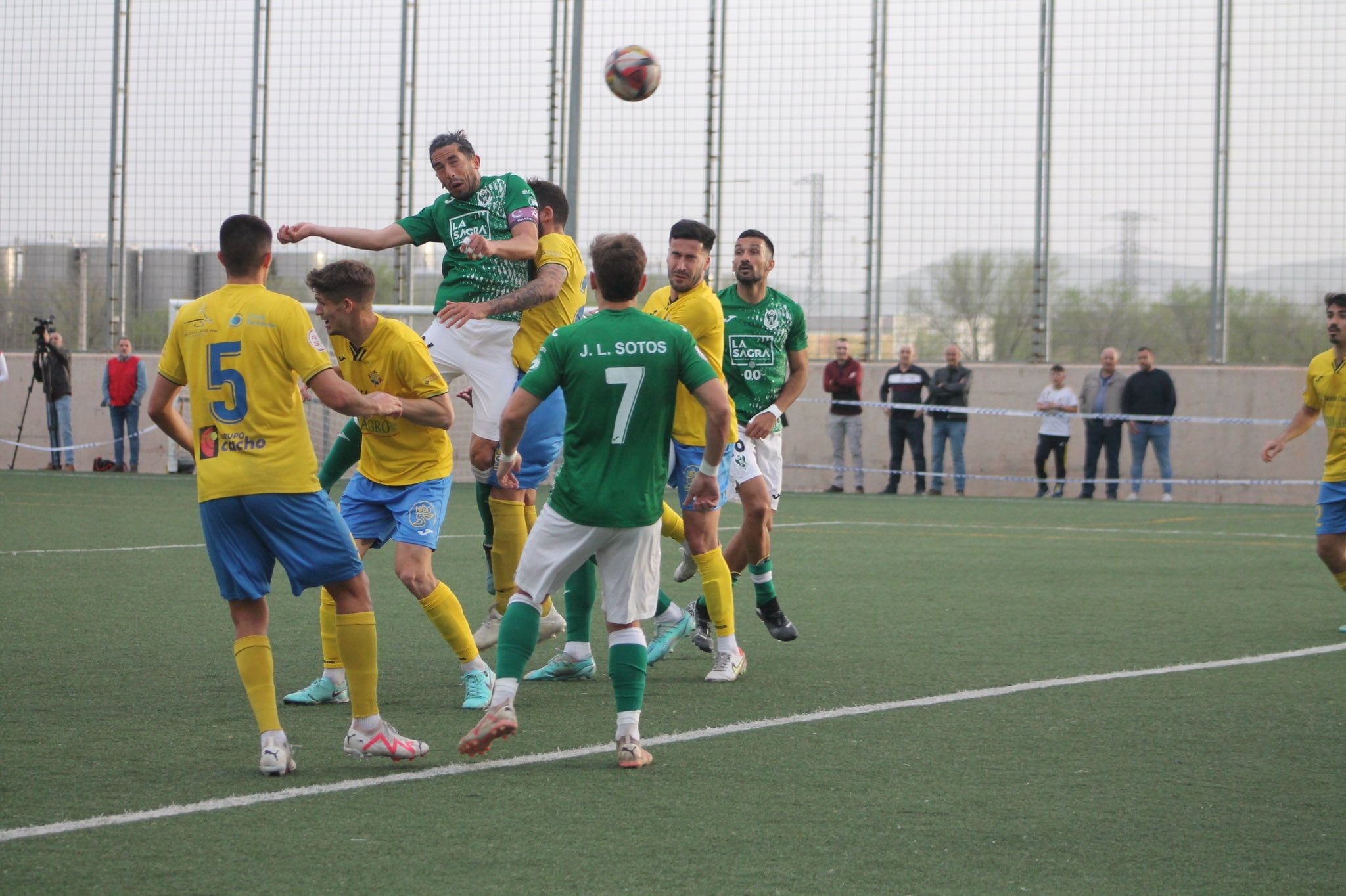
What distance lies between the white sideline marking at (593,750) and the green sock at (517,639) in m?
0.32

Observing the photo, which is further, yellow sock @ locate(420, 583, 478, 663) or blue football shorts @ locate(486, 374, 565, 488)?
blue football shorts @ locate(486, 374, 565, 488)

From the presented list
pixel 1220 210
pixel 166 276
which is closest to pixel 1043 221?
pixel 1220 210

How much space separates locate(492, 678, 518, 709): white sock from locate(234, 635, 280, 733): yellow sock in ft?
2.20

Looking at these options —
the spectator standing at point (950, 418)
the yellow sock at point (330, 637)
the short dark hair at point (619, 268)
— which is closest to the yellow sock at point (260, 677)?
the yellow sock at point (330, 637)

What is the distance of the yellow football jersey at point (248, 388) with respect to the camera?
4.63 meters

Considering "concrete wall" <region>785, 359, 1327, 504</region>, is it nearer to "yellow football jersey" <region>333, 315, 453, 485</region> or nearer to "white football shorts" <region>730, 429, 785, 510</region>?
"white football shorts" <region>730, 429, 785, 510</region>

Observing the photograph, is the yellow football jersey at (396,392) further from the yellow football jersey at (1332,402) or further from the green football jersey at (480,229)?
the yellow football jersey at (1332,402)

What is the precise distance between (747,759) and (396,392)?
6.17 feet

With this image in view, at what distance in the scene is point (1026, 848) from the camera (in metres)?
4.05

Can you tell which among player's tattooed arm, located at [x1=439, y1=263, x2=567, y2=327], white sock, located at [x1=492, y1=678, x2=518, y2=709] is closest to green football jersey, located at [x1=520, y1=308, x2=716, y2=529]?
white sock, located at [x1=492, y1=678, x2=518, y2=709]

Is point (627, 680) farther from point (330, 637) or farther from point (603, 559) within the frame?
point (330, 637)

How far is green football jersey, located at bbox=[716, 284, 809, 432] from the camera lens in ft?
25.5

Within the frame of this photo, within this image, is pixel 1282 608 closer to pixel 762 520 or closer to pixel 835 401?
pixel 762 520

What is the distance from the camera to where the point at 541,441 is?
A: 23.8ft
